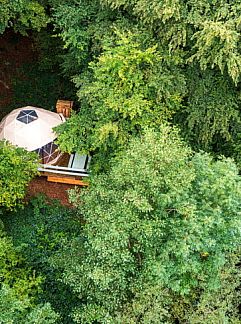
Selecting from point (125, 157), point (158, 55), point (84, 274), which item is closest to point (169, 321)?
point (84, 274)

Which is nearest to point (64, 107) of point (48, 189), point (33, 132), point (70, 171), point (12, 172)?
point (33, 132)

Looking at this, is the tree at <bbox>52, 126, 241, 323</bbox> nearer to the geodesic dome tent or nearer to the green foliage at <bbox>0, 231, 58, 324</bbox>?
the green foliage at <bbox>0, 231, 58, 324</bbox>

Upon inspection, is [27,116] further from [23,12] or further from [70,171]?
[23,12]

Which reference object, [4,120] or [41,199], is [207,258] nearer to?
[41,199]

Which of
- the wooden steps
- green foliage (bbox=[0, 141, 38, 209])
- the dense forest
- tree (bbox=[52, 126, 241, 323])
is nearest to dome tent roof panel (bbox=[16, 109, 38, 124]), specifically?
the wooden steps

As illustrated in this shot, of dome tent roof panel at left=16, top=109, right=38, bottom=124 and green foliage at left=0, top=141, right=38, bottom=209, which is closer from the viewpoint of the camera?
green foliage at left=0, top=141, right=38, bottom=209
